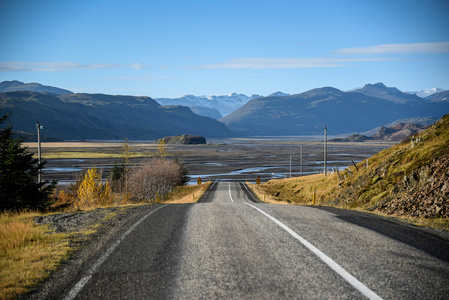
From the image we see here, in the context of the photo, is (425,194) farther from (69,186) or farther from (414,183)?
(69,186)

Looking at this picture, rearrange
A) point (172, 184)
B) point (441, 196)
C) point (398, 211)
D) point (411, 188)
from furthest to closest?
point (172, 184) → point (411, 188) → point (398, 211) → point (441, 196)

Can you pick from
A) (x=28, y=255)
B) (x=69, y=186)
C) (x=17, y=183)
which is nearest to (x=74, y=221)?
(x=28, y=255)

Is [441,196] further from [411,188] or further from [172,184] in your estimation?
[172,184]

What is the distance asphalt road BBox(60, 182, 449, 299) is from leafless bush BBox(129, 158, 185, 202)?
54436mm

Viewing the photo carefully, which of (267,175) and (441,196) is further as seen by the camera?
(267,175)

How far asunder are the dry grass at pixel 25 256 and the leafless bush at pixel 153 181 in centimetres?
5369

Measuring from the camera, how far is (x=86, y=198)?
56.4 meters

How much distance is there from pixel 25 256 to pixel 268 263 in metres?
4.48

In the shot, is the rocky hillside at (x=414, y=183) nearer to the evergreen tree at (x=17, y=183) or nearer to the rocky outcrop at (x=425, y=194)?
the rocky outcrop at (x=425, y=194)

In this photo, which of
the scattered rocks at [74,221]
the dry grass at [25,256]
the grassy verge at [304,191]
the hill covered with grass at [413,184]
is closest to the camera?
the dry grass at [25,256]

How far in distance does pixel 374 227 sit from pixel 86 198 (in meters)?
52.0

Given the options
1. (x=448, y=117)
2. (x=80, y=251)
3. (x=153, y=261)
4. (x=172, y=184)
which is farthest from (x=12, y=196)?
(x=172, y=184)

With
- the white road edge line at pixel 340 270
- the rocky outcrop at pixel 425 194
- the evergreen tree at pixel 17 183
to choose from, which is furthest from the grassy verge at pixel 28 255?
the evergreen tree at pixel 17 183

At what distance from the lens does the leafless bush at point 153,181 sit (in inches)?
2515
